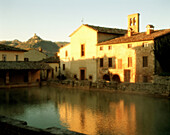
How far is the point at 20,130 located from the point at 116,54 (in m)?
25.3

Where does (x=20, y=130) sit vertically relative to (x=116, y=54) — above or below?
below

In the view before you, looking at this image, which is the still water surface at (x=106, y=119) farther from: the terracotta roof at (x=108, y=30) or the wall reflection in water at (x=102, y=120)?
the terracotta roof at (x=108, y=30)

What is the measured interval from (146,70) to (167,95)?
5.75 metres

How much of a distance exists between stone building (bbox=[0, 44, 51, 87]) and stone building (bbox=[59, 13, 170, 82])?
6.35m

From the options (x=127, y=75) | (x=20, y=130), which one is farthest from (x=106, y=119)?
(x=127, y=75)

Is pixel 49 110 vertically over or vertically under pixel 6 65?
under

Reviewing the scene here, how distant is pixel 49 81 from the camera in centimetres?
3634

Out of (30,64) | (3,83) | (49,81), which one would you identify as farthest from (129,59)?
(3,83)

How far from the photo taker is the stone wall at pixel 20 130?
5.90m

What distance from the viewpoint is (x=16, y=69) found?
107ft

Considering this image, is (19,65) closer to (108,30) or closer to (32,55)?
(32,55)

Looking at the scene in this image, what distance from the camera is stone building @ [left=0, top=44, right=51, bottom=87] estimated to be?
32.4m

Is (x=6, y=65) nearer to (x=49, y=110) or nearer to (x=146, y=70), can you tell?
(x=49, y=110)

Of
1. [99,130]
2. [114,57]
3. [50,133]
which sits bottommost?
[99,130]
